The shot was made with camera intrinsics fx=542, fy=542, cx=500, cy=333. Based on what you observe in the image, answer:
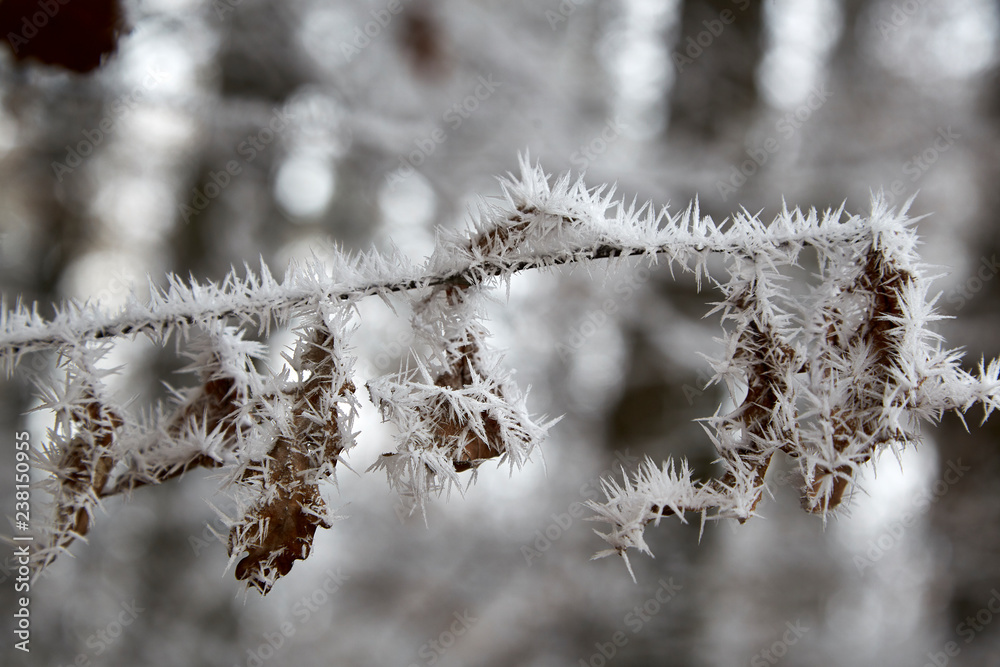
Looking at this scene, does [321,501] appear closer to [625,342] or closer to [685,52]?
[625,342]

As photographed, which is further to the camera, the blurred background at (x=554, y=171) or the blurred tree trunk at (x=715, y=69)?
the blurred tree trunk at (x=715, y=69)

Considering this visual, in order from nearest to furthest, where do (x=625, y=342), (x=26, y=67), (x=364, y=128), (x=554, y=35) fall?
(x=26, y=67) → (x=364, y=128) → (x=625, y=342) → (x=554, y=35)

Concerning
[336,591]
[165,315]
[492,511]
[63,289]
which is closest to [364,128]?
[165,315]

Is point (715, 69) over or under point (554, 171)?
over

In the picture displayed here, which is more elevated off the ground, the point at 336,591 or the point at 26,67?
the point at 26,67

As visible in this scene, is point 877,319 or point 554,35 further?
point 554,35

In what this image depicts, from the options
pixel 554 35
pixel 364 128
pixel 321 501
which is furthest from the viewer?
pixel 554 35

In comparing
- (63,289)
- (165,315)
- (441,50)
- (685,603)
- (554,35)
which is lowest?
(63,289)

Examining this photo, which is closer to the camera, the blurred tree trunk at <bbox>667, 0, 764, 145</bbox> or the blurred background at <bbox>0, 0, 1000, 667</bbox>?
the blurred background at <bbox>0, 0, 1000, 667</bbox>
